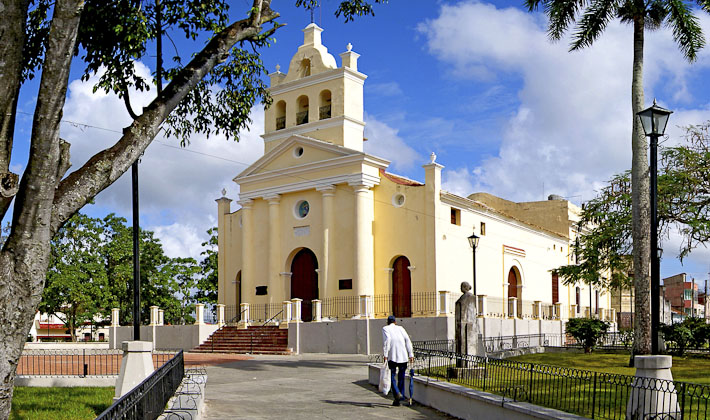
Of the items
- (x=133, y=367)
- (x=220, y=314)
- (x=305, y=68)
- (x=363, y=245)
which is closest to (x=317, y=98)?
(x=305, y=68)

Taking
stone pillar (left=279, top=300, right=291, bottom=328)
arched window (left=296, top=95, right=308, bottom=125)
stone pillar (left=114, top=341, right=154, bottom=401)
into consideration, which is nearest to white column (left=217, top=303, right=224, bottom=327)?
stone pillar (left=279, top=300, right=291, bottom=328)

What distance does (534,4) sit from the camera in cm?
2027

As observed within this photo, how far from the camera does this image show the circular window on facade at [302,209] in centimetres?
3266

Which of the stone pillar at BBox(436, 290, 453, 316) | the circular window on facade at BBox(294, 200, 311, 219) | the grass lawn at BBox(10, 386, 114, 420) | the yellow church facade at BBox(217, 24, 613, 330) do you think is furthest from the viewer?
the circular window on facade at BBox(294, 200, 311, 219)

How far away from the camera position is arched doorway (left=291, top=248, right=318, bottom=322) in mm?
32062

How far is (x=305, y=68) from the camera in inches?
1355

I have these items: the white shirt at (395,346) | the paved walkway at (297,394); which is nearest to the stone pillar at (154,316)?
the paved walkway at (297,394)

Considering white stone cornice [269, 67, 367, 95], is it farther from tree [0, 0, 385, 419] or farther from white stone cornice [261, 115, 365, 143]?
tree [0, 0, 385, 419]

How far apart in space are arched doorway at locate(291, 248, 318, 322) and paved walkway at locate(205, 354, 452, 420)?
401 inches

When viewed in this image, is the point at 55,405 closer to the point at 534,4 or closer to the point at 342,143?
A: the point at 534,4

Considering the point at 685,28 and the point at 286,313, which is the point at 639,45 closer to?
the point at 685,28

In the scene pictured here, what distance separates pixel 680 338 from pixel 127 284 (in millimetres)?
28785

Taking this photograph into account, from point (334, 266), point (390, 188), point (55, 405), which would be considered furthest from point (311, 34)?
point (55, 405)

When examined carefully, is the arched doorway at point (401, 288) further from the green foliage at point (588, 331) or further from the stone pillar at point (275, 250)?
the green foliage at point (588, 331)
